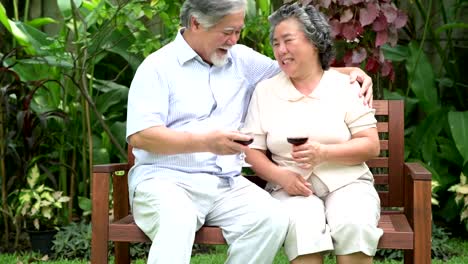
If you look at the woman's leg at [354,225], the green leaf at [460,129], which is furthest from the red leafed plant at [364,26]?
the woman's leg at [354,225]

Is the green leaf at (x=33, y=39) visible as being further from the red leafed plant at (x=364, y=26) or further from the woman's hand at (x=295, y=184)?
the woman's hand at (x=295, y=184)

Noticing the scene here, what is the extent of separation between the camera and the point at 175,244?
3367mm

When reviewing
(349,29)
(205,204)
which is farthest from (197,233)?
(349,29)

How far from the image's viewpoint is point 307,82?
12.5 feet

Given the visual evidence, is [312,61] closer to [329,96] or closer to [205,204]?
[329,96]

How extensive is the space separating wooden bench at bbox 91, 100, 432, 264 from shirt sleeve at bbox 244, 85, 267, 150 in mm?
432

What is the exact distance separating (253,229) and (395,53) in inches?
107

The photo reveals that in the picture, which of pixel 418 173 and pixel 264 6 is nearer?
pixel 418 173

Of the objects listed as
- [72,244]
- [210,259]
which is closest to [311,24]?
[210,259]

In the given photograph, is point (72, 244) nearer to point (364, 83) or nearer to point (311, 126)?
point (311, 126)

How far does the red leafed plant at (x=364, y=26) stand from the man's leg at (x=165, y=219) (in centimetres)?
171

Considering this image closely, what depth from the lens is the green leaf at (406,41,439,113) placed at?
5.82m

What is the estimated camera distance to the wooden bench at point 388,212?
11.3ft

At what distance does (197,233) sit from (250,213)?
0.21m
